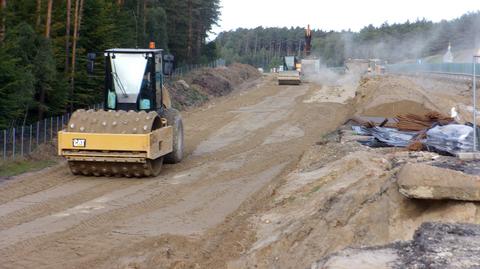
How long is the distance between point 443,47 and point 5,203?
94383 mm

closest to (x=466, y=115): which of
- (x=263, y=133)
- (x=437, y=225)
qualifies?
(x=263, y=133)

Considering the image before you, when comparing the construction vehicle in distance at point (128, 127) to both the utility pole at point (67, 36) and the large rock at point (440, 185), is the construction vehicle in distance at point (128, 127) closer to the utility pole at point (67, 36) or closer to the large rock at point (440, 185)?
the utility pole at point (67, 36)

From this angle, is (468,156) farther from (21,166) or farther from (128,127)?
(21,166)

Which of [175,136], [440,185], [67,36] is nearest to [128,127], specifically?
[175,136]

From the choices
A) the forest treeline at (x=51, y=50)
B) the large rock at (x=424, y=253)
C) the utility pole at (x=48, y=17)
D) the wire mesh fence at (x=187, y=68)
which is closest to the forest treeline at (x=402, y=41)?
the wire mesh fence at (x=187, y=68)

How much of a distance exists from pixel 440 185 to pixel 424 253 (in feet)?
6.51

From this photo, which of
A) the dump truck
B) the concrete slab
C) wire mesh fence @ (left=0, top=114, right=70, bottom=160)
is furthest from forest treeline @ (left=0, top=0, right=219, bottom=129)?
the dump truck

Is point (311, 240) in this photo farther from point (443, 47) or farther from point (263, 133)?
point (443, 47)

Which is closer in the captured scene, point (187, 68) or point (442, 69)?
point (187, 68)

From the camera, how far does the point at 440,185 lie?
751 centimetres

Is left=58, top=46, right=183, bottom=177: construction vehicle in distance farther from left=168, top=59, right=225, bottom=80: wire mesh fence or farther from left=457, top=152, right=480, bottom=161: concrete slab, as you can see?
left=168, top=59, right=225, bottom=80: wire mesh fence

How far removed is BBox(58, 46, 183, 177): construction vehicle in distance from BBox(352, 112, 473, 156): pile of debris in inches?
197

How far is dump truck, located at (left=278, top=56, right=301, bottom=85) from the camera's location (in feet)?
167

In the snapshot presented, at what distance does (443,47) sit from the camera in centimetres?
9956
